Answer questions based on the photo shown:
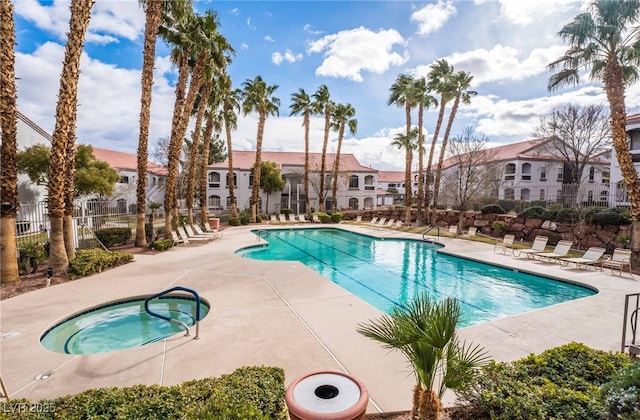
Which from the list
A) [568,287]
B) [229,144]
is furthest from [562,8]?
[229,144]

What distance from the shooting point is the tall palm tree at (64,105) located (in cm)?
879

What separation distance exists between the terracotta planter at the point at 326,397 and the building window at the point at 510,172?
38254 mm

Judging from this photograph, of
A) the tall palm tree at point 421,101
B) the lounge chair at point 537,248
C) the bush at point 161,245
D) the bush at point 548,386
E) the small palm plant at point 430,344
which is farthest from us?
the tall palm tree at point 421,101

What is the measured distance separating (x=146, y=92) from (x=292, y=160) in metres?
28.5

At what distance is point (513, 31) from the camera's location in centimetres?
1189

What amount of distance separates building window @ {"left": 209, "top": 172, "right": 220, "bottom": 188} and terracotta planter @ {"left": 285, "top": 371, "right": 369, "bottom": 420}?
37.3 metres

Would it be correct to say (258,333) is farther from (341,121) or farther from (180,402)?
(341,121)

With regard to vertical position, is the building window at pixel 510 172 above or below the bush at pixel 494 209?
above

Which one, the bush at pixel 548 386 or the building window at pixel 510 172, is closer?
the bush at pixel 548 386

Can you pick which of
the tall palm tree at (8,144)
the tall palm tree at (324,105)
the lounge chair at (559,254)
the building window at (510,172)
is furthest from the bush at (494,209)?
the tall palm tree at (8,144)

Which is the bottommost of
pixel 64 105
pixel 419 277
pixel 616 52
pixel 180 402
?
pixel 419 277

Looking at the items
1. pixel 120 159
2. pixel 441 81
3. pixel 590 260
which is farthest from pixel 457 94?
pixel 120 159

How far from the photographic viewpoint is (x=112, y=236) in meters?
14.0

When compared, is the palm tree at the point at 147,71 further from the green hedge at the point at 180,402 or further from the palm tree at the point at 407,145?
the palm tree at the point at 407,145
